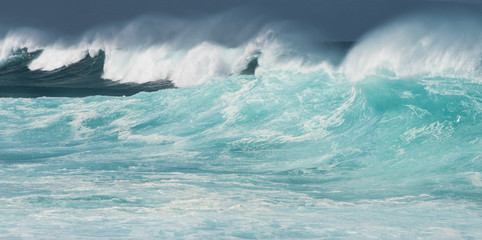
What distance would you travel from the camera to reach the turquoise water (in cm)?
489

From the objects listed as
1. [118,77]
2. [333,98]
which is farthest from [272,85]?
[118,77]

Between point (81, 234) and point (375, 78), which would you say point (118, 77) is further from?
point (81, 234)

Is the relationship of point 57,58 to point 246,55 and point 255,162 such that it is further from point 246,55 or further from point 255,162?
point 255,162

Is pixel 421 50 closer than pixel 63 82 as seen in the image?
Yes

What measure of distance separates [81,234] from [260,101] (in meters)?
7.21

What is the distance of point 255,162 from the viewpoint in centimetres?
804

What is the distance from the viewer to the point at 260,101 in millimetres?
11352

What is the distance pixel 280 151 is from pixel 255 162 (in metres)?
0.75

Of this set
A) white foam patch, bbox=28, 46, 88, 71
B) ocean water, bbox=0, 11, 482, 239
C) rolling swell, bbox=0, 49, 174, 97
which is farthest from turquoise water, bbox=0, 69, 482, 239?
white foam patch, bbox=28, 46, 88, 71

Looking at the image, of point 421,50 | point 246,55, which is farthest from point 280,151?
point 246,55

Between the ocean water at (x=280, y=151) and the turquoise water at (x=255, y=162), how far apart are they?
0.03 meters

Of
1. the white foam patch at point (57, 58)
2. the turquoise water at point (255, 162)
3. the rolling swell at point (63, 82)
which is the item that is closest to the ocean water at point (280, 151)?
the turquoise water at point (255, 162)

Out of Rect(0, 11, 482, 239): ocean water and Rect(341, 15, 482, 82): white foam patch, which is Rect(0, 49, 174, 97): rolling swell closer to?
Rect(0, 11, 482, 239): ocean water

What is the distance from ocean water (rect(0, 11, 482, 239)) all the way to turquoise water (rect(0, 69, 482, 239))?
1.1 inches
